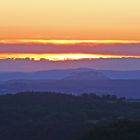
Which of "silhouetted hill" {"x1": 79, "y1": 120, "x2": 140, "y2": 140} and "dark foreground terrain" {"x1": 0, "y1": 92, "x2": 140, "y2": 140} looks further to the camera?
"dark foreground terrain" {"x1": 0, "y1": 92, "x2": 140, "y2": 140}

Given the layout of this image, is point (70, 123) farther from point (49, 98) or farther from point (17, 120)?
point (49, 98)

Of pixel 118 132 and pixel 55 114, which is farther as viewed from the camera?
pixel 55 114

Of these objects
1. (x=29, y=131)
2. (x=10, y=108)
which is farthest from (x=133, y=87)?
(x=29, y=131)

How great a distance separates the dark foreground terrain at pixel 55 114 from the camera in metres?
63.8

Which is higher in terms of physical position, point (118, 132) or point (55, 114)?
point (118, 132)

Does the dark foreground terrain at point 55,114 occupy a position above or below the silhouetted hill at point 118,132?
below

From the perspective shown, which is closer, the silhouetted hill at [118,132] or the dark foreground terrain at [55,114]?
the silhouetted hill at [118,132]

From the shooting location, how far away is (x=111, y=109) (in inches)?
3162

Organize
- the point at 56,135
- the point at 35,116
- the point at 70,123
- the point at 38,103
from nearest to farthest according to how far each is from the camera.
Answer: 1. the point at 56,135
2. the point at 70,123
3. the point at 35,116
4. the point at 38,103

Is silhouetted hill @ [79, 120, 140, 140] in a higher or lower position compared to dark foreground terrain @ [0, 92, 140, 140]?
higher

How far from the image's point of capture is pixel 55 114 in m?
77.1

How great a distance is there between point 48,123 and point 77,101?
15607 mm

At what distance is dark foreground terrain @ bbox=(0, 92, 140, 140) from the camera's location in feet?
209

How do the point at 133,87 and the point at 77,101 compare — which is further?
the point at 133,87
